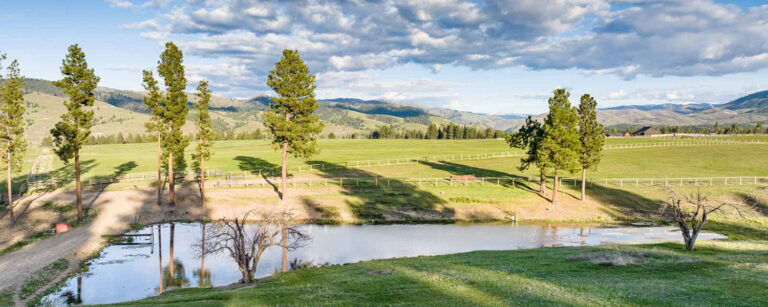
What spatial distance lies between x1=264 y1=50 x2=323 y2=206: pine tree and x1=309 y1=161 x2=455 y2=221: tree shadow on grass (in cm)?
994

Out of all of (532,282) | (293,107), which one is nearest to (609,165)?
(293,107)

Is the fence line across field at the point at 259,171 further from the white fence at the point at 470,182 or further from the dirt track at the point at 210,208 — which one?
the dirt track at the point at 210,208

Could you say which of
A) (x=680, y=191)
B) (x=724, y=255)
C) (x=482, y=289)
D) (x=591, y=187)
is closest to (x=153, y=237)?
(x=482, y=289)

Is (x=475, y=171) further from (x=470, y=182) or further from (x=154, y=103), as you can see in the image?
(x=154, y=103)

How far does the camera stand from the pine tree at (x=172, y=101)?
2095 inches

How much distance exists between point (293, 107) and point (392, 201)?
17.7 meters

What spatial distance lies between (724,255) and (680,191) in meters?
40.6

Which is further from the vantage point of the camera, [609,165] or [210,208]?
[609,165]

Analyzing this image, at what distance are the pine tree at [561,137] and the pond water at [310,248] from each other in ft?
31.0

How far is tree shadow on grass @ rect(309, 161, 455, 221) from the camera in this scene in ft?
182

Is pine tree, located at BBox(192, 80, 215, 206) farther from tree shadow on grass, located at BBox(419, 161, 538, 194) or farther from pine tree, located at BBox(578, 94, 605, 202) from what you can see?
pine tree, located at BBox(578, 94, 605, 202)

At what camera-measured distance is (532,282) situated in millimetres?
21312

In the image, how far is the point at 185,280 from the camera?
3100 centimetres

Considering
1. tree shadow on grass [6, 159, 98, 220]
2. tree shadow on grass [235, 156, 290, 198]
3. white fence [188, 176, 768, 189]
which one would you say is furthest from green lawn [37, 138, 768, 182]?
white fence [188, 176, 768, 189]
